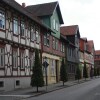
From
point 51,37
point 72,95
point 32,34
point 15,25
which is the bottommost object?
point 72,95

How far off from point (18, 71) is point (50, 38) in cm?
1436

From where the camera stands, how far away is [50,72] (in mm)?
43031

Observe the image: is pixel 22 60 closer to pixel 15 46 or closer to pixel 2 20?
pixel 15 46

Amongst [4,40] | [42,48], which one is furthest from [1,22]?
[42,48]

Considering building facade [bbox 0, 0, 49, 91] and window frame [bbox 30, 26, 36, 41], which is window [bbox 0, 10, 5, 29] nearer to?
building facade [bbox 0, 0, 49, 91]

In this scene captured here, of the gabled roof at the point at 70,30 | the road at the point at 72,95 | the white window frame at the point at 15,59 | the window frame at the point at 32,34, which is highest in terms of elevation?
the gabled roof at the point at 70,30

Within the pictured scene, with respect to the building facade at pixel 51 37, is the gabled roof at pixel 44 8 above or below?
above

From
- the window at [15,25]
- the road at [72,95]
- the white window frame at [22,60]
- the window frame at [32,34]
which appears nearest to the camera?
the road at [72,95]

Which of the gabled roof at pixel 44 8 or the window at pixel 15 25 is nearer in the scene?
the window at pixel 15 25

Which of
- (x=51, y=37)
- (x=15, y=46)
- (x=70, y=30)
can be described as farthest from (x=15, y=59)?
(x=70, y=30)

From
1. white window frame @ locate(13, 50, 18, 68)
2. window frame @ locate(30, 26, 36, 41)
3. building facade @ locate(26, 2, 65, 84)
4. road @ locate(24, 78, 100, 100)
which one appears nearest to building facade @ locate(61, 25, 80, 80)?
building facade @ locate(26, 2, 65, 84)

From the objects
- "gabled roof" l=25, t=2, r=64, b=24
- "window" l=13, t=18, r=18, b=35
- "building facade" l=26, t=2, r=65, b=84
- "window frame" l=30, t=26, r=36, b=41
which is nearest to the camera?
"window" l=13, t=18, r=18, b=35

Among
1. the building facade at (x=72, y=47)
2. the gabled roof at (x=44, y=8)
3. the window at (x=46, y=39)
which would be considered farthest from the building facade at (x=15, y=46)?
the building facade at (x=72, y=47)

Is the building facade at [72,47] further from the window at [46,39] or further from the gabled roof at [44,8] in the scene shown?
the window at [46,39]
